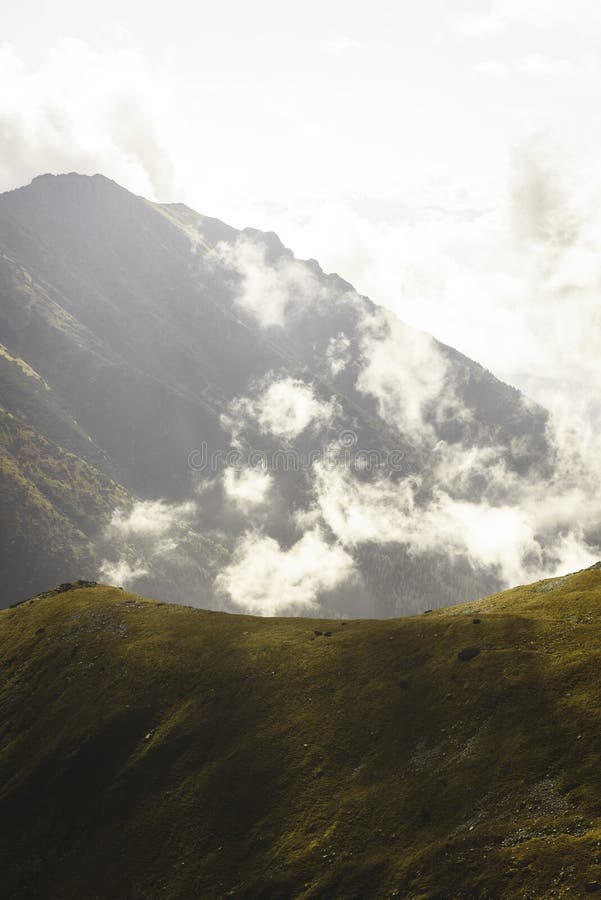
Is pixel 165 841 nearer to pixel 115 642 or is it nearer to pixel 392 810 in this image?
pixel 392 810

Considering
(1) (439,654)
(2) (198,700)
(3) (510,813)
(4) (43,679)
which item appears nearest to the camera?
(3) (510,813)

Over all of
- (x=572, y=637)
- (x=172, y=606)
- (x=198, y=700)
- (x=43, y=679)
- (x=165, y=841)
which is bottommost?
(x=165, y=841)

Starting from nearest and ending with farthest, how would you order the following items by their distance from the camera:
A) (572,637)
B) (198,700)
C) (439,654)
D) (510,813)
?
(510,813), (572,637), (439,654), (198,700)

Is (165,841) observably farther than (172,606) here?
No

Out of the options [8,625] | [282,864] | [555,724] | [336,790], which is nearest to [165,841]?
[282,864]

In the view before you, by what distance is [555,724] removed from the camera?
2360 inches

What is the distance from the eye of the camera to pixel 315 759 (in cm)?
7181

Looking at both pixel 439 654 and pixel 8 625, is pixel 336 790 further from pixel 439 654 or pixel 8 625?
pixel 8 625

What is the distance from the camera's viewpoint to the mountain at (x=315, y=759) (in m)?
54.0

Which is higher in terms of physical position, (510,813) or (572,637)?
(572,637)

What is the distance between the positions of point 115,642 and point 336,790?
180ft

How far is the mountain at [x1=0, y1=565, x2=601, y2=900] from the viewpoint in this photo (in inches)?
2127

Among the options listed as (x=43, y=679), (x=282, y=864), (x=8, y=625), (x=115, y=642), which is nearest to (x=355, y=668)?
(x=282, y=864)

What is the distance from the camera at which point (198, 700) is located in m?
88.3
